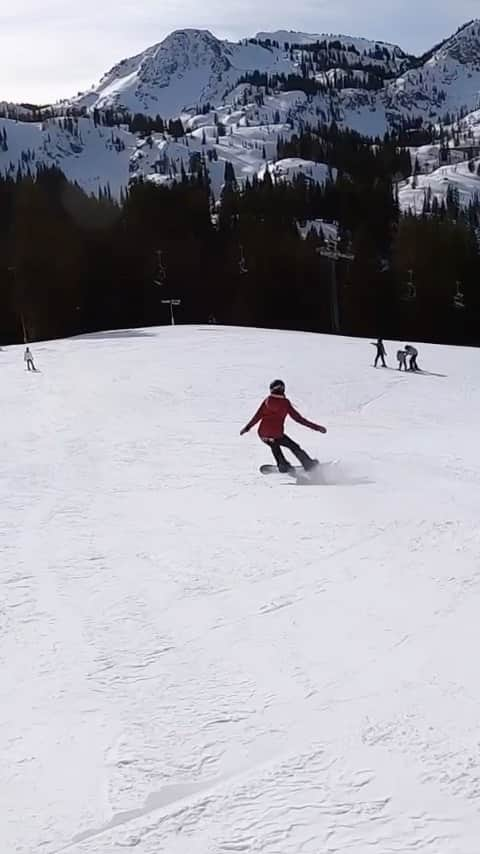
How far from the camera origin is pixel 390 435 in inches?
629

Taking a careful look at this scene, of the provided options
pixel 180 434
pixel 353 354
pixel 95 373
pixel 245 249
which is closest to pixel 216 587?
pixel 180 434

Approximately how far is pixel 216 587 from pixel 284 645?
143 cm

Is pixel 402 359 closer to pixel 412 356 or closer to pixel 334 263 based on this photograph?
pixel 412 356

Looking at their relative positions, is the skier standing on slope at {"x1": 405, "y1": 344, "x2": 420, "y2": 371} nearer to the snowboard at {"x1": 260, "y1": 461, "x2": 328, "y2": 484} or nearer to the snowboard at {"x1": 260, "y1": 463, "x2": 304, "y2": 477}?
the snowboard at {"x1": 260, "y1": 461, "x2": 328, "y2": 484}

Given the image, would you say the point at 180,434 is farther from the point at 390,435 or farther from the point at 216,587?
the point at 216,587

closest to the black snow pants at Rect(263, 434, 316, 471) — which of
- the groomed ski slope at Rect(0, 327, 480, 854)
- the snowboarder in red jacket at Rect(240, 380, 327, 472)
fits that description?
the snowboarder in red jacket at Rect(240, 380, 327, 472)

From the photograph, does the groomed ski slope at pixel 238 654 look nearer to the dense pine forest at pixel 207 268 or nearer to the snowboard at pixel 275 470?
the snowboard at pixel 275 470

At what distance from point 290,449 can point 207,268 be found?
4580cm

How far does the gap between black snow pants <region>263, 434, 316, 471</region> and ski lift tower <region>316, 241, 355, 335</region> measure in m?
41.6

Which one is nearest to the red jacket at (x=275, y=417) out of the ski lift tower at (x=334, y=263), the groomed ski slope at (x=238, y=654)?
the groomed ski slope at (x=238, y=654)

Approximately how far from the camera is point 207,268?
56.5 metres

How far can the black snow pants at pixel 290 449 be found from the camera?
12.2 meters

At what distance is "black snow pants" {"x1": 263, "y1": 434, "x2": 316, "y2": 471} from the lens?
12.2 metres

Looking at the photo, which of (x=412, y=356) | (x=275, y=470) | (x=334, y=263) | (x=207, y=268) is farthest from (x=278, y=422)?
(x=334, y=263)
